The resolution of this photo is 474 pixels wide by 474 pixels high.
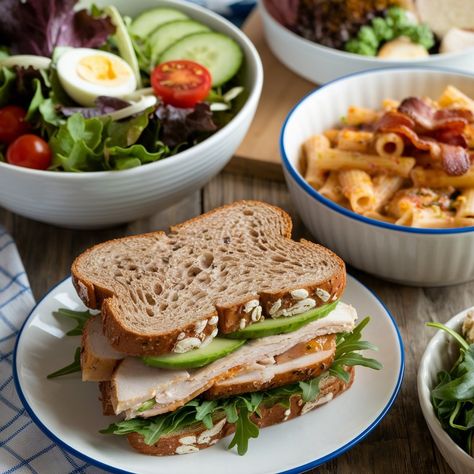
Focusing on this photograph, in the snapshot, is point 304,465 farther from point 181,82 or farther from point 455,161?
point 181,82

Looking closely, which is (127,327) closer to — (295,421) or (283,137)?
(295,421)

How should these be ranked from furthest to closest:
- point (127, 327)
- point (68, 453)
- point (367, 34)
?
point (367, 34) < point (68, 453) < point (127, 327)

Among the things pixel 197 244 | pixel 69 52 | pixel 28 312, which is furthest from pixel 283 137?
pixel 28 312

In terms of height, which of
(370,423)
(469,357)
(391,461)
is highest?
(469,357)

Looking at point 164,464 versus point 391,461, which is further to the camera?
point 391,461

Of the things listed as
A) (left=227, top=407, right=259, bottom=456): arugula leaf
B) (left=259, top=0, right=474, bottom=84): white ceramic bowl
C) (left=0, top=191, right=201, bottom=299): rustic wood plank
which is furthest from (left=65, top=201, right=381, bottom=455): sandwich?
(left=259, top=0, right=474, bottom=84): white ceramic bowl

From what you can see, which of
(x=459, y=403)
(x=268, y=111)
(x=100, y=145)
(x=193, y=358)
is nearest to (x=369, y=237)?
(x=459, y=403)

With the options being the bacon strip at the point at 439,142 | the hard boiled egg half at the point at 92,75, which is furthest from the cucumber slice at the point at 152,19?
the bacon strip at the point at 439,142
